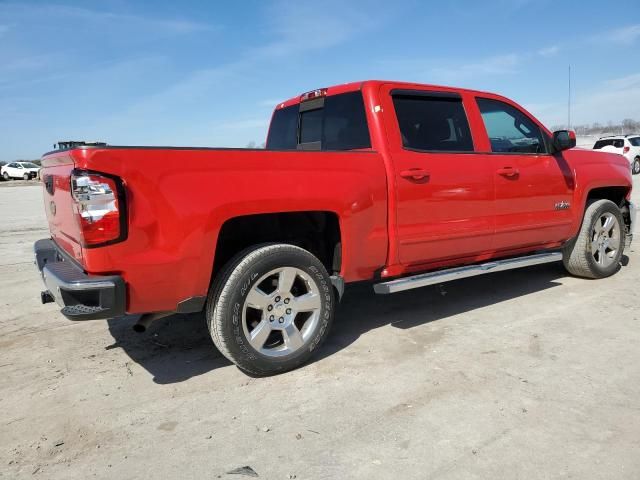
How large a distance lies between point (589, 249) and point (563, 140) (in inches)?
49.7

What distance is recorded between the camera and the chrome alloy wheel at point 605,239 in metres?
5.43

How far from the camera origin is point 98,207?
268 centimetres

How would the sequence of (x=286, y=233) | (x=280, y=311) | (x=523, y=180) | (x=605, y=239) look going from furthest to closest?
1. (x=605, y=239)
2. (x=523, y=180)
3. (x=286, y=233)
4. (x=280, y=311)

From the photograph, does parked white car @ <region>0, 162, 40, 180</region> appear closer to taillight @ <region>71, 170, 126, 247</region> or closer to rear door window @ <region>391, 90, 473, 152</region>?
rear door window @ <region>391, 90, 473, 152</region>

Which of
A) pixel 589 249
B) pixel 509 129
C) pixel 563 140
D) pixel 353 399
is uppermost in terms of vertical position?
pixel 509 129

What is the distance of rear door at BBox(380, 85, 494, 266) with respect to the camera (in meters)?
3.78

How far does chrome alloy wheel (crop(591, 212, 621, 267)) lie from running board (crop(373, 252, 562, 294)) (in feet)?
2.72

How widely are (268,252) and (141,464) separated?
1.34 meters

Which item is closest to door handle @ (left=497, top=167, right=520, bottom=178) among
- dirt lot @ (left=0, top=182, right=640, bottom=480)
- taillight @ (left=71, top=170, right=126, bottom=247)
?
dirt lot @ (left=0, top=182, right=640, bottom=480)

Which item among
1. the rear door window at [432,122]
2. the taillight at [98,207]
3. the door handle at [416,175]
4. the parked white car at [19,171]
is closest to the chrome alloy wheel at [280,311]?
the taillight at [98,207]

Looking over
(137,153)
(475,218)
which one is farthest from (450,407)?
(137,153)

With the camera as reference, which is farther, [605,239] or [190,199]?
[605,239]

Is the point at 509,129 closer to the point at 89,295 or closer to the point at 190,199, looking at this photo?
the point at 190,199

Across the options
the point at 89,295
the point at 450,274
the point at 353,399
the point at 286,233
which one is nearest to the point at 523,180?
the point at 450,274
